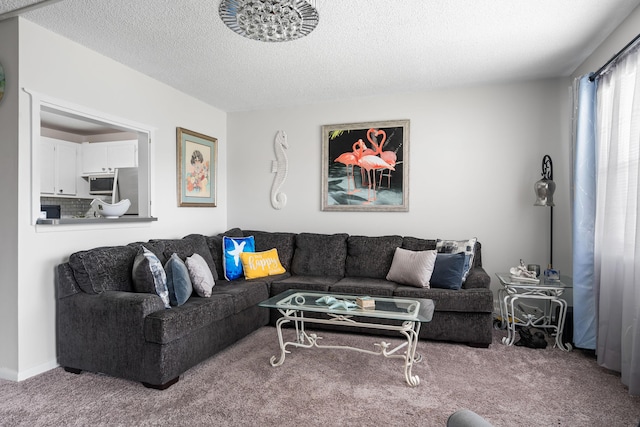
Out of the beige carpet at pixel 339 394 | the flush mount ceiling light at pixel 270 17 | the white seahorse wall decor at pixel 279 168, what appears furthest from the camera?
the white seahorse wall decor at pixel 279 168

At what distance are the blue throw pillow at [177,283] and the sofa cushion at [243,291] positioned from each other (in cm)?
30

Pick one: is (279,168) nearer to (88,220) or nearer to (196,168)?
(196,168)

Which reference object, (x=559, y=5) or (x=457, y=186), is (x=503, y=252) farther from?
(x=559, y=5)

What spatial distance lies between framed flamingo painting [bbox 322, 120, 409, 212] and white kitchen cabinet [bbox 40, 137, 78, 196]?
3.66 metres

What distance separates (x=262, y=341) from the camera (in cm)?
332

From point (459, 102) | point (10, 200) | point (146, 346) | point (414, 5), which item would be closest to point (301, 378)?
point (146, 346)

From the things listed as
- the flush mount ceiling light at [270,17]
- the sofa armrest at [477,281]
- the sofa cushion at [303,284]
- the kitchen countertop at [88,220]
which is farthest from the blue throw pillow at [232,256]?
the flush mount ceiling light at [270,17]

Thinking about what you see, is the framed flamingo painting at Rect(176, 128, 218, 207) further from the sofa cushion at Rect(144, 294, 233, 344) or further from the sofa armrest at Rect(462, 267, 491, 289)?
the sofa armrest at Rect(462, 267, 491, 289)

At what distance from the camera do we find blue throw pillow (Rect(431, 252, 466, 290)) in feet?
11.2

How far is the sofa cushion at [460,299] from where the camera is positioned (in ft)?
10.4

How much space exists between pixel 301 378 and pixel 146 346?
40.5 inches

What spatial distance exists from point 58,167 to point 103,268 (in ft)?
11.1

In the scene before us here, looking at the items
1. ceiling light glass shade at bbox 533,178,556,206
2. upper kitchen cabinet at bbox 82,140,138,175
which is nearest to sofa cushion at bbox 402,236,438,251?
ceiling light glass shade at bbox 533,178,556,206

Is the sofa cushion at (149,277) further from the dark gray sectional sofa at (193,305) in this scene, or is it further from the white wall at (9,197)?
the white wall at (9,197)
